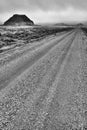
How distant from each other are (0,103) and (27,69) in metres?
4.00

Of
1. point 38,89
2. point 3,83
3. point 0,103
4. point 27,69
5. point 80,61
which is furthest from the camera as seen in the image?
point 80,61

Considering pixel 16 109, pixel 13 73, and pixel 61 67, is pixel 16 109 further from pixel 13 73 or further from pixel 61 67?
pixel 61 67

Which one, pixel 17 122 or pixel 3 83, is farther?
pixel 3 83

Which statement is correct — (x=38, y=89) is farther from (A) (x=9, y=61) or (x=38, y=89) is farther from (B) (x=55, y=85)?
(A) (x=9, y=61)

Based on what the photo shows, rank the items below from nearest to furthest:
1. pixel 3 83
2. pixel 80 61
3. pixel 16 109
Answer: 1. pixel 16 109
2. pixel 3 83
3. pixel 80 61

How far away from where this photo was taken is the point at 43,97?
5.97 meters

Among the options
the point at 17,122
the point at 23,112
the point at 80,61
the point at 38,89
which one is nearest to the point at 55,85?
the point at 38,89

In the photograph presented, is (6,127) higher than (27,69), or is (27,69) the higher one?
(27,69)

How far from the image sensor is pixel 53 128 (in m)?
4.38

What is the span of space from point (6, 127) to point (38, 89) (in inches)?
100

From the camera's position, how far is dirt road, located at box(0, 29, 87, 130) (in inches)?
181

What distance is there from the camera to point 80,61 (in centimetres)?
1101

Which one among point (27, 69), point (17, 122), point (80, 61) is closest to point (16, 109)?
point (17, 122)

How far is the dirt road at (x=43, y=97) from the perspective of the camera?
4.59 m
